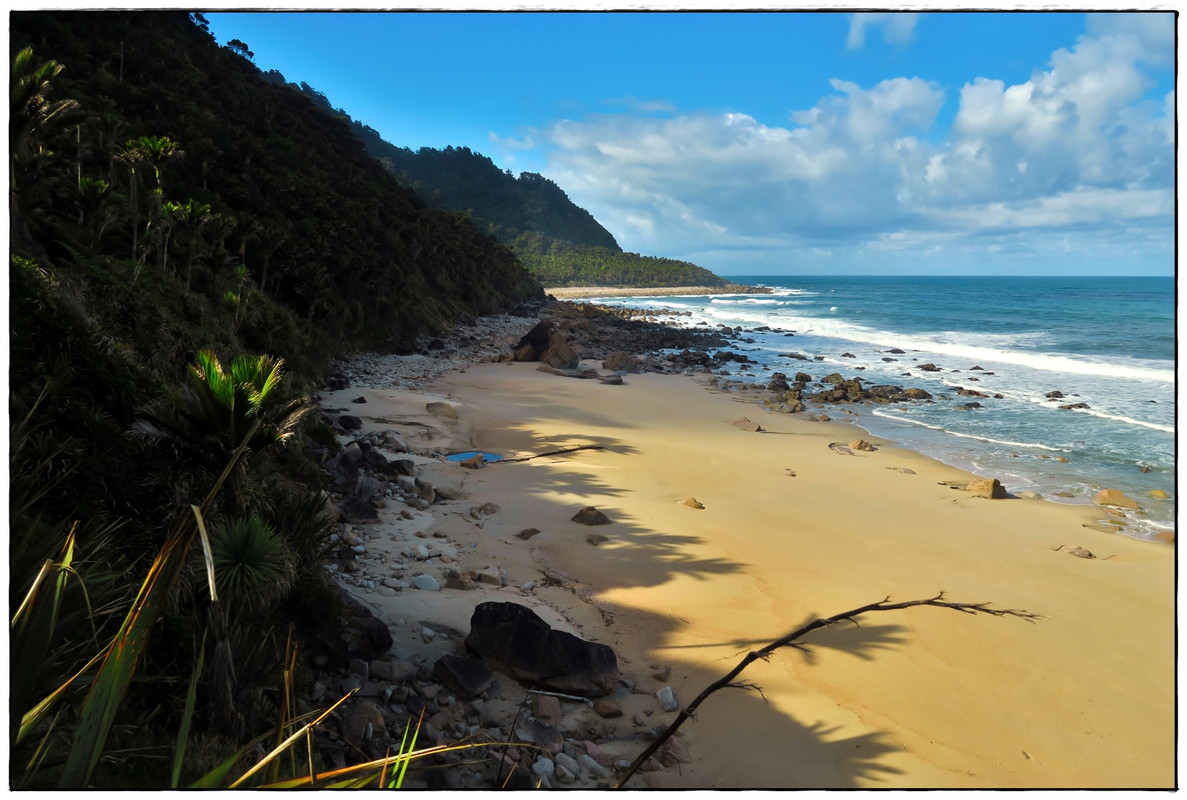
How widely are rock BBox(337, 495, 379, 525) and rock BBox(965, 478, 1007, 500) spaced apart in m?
12.3

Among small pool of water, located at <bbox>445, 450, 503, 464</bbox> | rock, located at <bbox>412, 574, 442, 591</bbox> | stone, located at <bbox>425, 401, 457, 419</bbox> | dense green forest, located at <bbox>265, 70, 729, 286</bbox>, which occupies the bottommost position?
rock, located at <bbox>412, 574, 442, 591</bbox>

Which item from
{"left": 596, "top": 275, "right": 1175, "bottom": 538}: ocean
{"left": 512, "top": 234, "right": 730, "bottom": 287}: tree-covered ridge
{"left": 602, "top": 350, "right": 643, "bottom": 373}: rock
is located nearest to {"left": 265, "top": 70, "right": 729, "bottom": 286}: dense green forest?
{"left": 512, "top": 234, "right": 730, "bottom": 287}: tree-covered ridge

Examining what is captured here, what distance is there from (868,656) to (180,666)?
6752mm

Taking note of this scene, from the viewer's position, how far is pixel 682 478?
544 inches

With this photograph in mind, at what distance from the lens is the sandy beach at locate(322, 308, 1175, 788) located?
552 centimetres

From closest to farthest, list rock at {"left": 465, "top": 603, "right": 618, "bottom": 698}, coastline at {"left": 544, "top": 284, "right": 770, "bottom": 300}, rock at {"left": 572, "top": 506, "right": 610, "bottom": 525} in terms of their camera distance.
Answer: rock at {"left": 465, "top": 603, "right": 618, "bottom": 698}, rock at {"left": 572, "top": 506, "right": 610, "bottom": 525}, coastline at {"left": 544, "top": 284, "right": 770, "bottom": 300}

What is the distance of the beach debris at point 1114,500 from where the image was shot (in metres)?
12.7

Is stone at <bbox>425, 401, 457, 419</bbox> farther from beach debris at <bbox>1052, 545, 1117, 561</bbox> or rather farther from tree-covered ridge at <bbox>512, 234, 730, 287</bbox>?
tree-covered ridge at <bbox>512, 234, 730, 287</bbox>

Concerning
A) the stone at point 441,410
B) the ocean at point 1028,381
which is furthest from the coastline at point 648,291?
the stone at point 441,410

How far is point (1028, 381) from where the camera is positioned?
2792cm

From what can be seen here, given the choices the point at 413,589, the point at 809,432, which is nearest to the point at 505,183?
the point at 809,432

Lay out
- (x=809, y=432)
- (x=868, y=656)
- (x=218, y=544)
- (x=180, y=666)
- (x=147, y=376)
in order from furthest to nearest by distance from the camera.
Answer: (x=809, y=432) < (x=147, y=376) < (x=868, y=656) < (x=180, y=666) < (x=218, y=544)

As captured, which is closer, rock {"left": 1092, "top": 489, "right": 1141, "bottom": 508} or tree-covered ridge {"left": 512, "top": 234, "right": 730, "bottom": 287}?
rock {"left": 1092, "top": 489, "right": 1141, "bottom": 508}

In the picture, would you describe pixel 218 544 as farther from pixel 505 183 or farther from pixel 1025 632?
pixel 505 183
